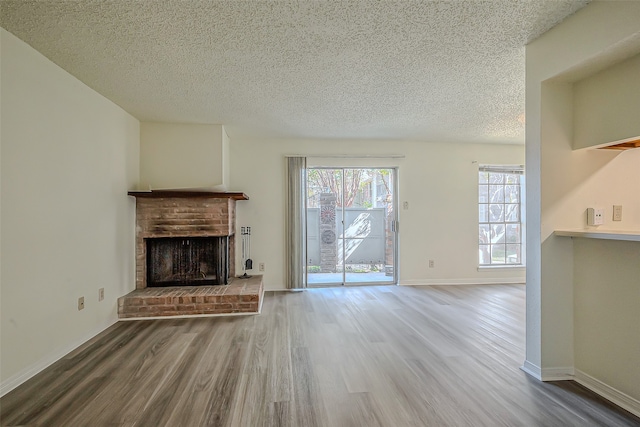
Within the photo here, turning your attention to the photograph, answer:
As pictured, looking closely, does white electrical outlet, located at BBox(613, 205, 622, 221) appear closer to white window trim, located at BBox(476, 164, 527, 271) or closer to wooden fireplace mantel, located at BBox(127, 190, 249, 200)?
white window trim, located at BBox(476, 164, 527, 271)

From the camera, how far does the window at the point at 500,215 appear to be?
5297mm

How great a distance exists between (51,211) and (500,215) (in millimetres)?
6114

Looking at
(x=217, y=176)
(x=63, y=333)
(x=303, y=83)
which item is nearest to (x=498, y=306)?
(x=303, y=83)

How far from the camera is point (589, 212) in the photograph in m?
2.10

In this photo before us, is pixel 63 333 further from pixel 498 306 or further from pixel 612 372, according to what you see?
pixel 498 306

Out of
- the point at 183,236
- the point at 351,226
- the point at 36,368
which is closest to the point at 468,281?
the point at 351,226

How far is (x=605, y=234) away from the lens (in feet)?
5.90

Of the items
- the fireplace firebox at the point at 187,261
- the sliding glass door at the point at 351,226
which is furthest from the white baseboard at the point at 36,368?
the sliding glass door at the point at 351,226

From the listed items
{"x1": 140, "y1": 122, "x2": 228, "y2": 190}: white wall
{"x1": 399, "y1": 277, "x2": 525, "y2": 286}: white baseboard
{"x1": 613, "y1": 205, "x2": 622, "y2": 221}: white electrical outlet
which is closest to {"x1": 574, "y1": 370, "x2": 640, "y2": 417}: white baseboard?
{"x1": 613, "y1": 205, "x2": 622, "y2": 221}: white electrical outlet

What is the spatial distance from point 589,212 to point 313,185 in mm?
3579

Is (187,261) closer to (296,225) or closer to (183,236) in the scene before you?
(183,236)

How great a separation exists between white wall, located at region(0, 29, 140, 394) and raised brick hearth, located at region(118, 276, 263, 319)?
0.69ft

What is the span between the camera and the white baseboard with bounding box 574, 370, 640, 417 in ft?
5.72

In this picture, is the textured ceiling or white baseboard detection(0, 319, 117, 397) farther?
white baseboard detection(0, 319, 117, 397)
